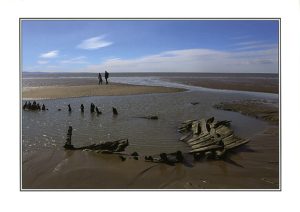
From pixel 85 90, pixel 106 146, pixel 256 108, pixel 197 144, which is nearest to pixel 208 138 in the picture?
pixel 197 144

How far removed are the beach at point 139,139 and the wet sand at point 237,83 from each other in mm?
24

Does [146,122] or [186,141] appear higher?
[146,122]

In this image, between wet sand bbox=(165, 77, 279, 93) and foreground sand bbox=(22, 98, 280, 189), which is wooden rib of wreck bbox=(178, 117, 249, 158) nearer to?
foreground sand bbox=(22, 98, 280, 189)

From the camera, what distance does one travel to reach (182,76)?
270 centimetres

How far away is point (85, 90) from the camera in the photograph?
2.70 metres

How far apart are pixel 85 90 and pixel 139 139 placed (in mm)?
647

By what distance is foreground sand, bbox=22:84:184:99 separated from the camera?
2631 millimetres

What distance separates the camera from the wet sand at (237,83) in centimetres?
263

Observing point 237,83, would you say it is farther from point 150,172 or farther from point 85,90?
point 85,90

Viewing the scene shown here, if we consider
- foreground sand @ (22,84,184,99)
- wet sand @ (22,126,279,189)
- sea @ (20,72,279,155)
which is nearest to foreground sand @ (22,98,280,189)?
wet sand @ (22,126,279,189)
